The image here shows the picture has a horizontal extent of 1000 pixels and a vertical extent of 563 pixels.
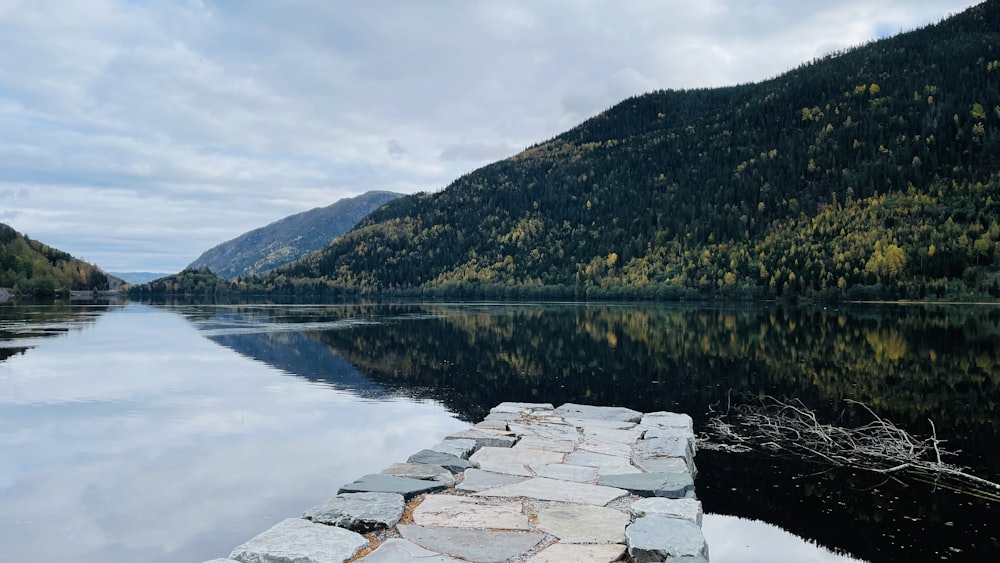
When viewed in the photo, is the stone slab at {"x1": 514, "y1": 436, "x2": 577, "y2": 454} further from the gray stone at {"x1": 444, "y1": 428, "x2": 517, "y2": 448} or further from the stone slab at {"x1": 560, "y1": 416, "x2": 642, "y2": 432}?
the stone slab at {"x1": 560, "y1": 416, "x2": 642, "y2": 432}

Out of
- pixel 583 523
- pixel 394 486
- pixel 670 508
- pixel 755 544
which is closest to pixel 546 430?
pixel 394 486

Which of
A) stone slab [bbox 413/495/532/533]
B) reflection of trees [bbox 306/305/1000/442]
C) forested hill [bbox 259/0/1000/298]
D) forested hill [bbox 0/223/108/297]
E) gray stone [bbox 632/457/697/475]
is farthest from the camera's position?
forested hill [bbox 0/223/108/297]

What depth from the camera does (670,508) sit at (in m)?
8.25

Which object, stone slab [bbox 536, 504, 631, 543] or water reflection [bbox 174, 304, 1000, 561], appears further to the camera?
water reflection [bbox 174, 304, 1000, 561]

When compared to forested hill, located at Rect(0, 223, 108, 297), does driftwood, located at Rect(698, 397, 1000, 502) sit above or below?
below

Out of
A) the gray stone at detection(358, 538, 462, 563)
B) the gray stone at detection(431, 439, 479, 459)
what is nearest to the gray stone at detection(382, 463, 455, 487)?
the gray stone at detection(431, 439, 479, 459)

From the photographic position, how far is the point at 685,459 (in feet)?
36.3

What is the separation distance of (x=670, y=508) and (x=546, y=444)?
3.90m

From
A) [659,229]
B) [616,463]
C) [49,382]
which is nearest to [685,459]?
[616,463]

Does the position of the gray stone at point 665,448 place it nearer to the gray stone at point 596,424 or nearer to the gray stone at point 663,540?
the gray stone at point 596,424

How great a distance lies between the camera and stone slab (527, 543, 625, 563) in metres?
6.70

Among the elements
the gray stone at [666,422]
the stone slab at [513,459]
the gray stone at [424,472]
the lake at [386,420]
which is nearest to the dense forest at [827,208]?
the lake at [386,420]

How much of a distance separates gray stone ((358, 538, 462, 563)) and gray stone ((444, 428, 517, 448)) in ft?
16.1

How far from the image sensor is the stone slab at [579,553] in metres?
6.70
